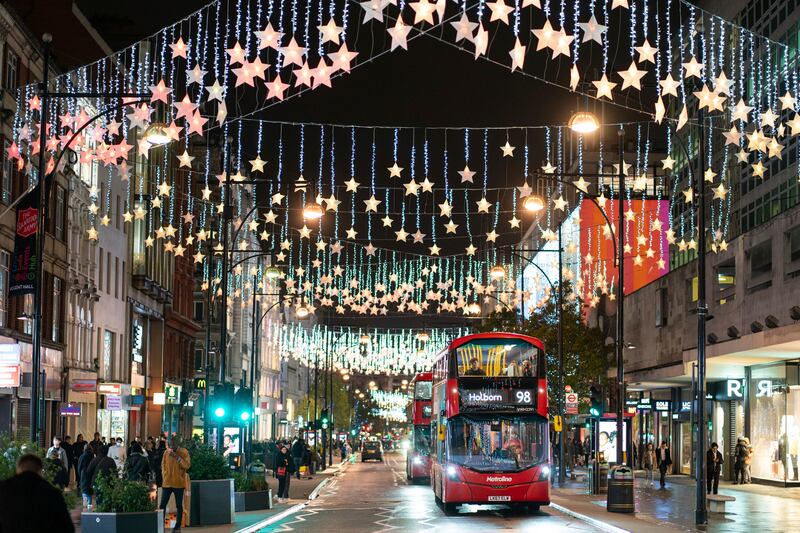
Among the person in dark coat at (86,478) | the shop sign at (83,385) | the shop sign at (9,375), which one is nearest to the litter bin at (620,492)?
the person in dark coat at (86,478)

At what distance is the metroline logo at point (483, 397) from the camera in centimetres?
3130

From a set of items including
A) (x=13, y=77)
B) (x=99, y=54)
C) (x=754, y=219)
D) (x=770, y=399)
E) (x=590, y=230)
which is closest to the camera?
(x=13, y=77)

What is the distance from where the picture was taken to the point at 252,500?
106 ft

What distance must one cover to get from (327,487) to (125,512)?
105 feet

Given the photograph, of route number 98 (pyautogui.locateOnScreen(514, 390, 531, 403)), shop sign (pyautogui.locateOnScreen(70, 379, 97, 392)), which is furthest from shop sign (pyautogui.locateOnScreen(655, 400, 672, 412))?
route number 98 (pyautogui.locateOnScreen(514, 390, 531, 403))

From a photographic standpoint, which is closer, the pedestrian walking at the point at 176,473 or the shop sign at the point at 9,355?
the pedestrian walking at the point at 176,473

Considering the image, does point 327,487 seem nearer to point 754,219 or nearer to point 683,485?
point 683,485

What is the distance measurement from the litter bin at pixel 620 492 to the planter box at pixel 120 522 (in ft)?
49.8

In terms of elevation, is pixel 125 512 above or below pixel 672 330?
below

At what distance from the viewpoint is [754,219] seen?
61.9m

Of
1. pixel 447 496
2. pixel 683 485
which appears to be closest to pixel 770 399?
pixel 683 485

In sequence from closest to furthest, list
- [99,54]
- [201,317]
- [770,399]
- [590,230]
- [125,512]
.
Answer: [125,512], [770,399], [99,54], [590,230], [201,317]

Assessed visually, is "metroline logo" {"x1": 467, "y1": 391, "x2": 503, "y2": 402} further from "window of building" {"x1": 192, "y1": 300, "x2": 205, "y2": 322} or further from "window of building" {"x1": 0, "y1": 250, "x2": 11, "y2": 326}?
→ "window of building" {"x1": 192, "y1": 300, "x2": 205, "y2": 322}

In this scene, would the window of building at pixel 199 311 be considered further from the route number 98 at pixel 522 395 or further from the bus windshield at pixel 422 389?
the route number 98 at pixel 522 395
